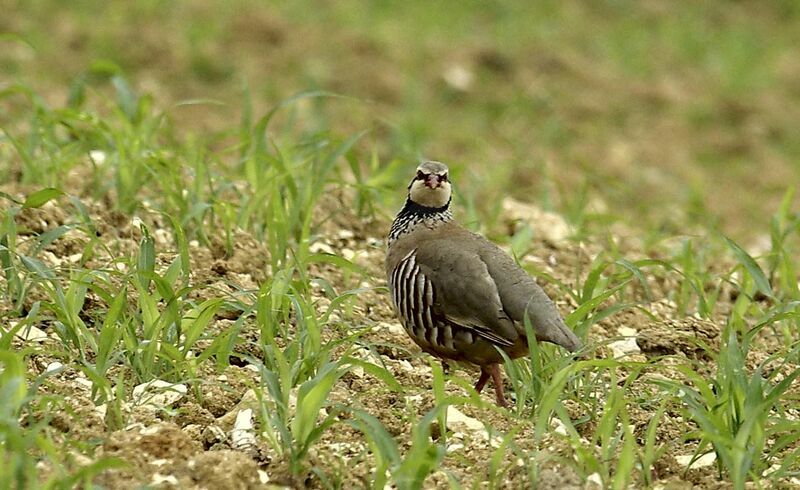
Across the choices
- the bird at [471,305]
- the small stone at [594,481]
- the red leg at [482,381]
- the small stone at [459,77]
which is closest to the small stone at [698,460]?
the small stone at [594,481]

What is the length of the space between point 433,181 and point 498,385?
0.76 m

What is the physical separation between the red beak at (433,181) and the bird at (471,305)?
206 mm

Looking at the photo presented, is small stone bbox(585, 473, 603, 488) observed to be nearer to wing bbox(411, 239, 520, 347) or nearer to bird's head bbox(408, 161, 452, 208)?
wing bbox(411, 239, 520, 347)

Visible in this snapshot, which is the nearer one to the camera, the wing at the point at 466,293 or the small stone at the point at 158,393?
the small stone at the point at 158,393

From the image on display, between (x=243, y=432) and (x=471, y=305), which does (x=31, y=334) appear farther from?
(x=471, y=305)

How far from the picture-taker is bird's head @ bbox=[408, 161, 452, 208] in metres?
4.31

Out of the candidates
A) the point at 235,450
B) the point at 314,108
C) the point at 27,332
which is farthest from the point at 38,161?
the point at 314,108

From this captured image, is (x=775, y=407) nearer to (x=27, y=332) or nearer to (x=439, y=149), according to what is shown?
(x=27, y=332)

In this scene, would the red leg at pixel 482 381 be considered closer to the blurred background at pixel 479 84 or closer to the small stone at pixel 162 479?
the small stone at pixel 162 479

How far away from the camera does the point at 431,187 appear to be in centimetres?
430

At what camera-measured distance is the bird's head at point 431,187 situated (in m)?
4.31

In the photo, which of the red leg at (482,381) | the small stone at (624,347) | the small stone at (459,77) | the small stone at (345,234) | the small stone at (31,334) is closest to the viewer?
the small stone at (31,334)

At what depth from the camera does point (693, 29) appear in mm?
11609

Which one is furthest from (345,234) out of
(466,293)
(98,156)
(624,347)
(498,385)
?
(498,385)
